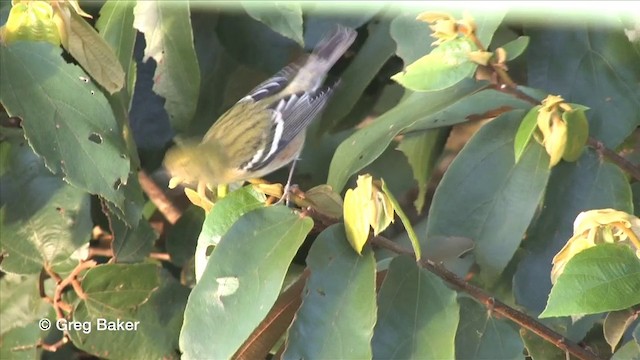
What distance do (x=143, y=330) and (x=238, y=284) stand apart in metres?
0.39

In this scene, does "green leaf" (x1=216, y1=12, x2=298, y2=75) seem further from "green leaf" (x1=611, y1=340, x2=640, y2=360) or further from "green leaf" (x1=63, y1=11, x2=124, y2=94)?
"green leaf" (x1=611, y1=340, x2=640, y2=360)

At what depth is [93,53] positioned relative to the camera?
1.16m

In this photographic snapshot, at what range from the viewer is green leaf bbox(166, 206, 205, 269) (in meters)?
1.37

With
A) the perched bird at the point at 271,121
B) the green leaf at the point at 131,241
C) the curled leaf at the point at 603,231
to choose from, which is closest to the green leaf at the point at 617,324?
the curled leaf at the point at 603,231

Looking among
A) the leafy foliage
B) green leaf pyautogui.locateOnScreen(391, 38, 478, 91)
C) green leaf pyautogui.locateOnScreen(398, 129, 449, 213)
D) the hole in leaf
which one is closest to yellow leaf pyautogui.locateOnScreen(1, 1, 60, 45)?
the leafy foliage

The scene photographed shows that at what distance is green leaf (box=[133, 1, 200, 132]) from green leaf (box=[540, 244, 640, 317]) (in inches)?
27.2

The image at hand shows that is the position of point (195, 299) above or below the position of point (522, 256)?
above

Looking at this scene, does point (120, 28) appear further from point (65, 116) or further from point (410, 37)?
point (410, 37)

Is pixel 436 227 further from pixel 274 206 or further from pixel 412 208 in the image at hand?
pixel 412 208

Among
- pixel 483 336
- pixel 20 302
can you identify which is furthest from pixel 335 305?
pixel 20 302

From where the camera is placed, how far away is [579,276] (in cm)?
82

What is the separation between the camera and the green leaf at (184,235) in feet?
4.50

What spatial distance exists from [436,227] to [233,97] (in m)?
0.59

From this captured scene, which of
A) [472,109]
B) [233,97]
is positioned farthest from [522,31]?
[233,97]
